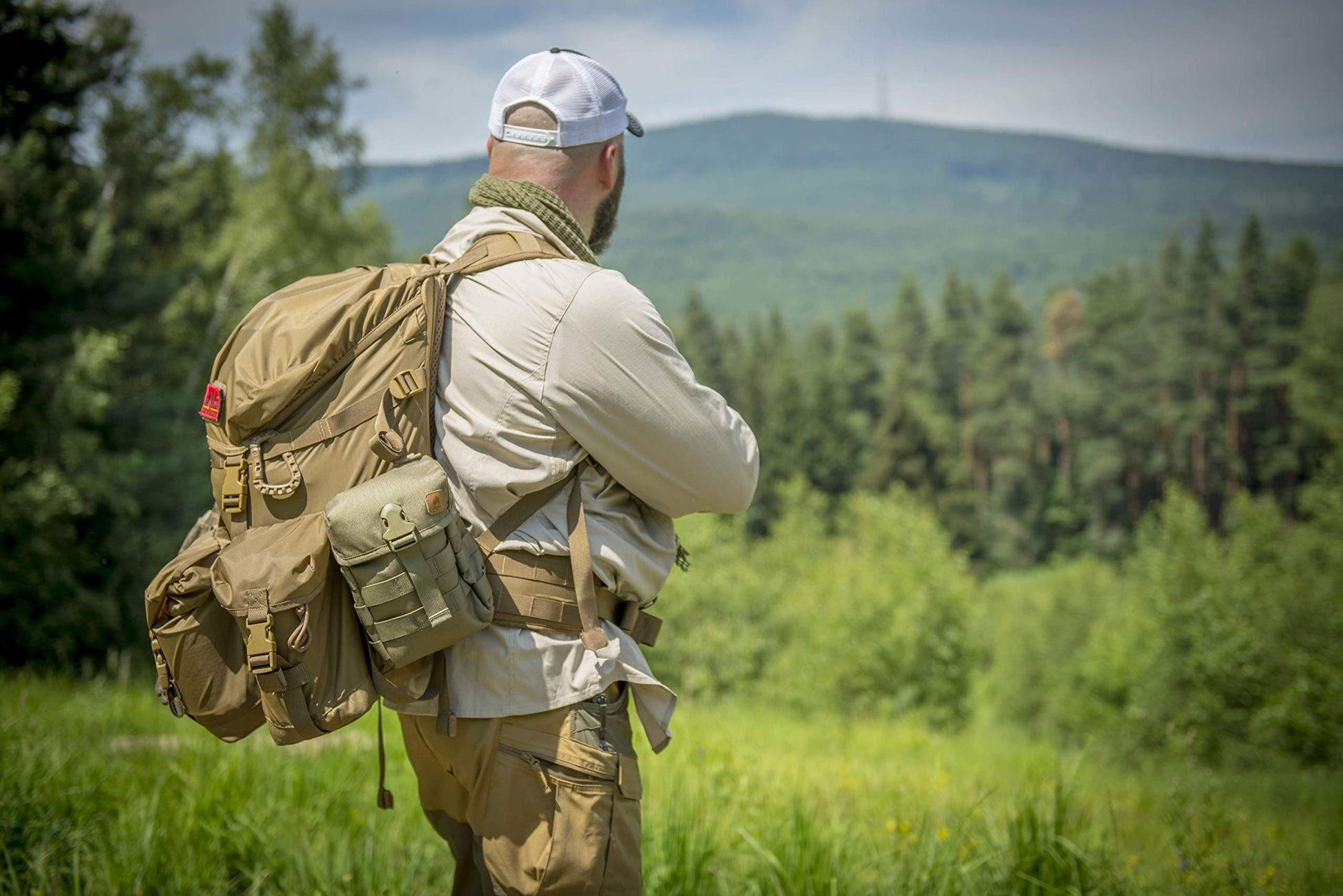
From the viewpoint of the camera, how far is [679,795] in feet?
13.2

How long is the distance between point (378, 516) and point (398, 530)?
0.05 meters

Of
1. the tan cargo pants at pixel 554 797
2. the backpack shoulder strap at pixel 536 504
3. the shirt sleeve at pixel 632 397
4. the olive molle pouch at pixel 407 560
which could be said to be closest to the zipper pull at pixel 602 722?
the tan cargo pants at pixel 554 797

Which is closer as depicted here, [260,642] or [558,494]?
[260,642]

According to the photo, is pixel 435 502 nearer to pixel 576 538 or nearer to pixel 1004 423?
pixel 576 538

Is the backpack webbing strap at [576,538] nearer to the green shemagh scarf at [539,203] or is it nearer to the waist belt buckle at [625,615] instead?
the waist belt buckle at [625,615]

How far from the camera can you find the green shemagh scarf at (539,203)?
7.48 ft

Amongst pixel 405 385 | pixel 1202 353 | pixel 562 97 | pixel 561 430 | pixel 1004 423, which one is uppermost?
pixel 562 97

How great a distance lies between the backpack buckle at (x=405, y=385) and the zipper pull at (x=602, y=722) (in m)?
0.79

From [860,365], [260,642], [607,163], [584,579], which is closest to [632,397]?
[584,579]

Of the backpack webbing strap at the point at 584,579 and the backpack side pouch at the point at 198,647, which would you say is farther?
the backpack webbing strap at the point at 584,579

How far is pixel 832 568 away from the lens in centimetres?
4050

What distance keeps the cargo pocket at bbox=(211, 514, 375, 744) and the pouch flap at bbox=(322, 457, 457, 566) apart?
65mm

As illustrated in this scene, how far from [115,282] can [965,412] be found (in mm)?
61941

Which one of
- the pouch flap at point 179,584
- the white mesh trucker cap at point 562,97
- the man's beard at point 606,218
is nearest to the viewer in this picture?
the pouch flap at point 179,584
